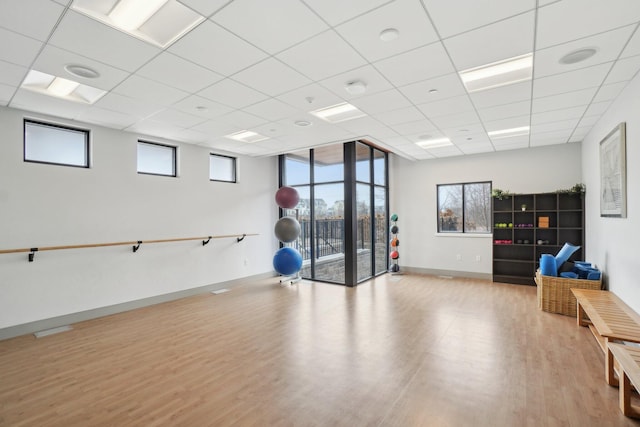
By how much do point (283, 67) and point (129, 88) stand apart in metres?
1.81

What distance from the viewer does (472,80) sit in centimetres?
330

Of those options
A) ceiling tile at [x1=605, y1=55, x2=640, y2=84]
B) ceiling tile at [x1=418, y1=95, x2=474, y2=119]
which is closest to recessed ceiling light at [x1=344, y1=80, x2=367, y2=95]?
ceiling tile at [x1=418, y1=95, x2=474, y2=119]

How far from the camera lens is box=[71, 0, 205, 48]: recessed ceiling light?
6.89 ft

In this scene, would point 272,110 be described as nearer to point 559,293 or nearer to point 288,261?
point 288,261

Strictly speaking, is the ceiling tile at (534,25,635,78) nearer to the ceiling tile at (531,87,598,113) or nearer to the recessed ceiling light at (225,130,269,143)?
the ceiling tile at (531,87,598,113)

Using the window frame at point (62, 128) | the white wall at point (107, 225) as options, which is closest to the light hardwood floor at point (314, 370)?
the white wall at point (107, 225)

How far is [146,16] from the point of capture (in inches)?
89.0

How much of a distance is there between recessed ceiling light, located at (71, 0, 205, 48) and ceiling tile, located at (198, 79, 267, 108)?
2.78 ft

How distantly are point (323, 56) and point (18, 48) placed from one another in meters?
2.58

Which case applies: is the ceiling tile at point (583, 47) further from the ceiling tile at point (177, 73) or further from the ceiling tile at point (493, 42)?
the ceiling tile at point (177, 73)

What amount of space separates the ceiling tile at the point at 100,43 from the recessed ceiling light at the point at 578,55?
12.0 ft

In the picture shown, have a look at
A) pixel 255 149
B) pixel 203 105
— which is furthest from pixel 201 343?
pixel 255 149

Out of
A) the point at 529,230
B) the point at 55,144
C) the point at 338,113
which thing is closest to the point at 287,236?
the point at 338,113

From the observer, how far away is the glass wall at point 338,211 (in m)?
6.44
